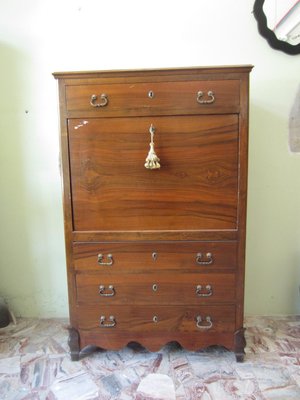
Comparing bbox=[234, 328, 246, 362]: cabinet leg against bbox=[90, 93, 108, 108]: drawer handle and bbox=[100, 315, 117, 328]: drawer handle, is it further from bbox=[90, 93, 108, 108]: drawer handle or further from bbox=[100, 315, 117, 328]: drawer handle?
bbox=[90, 93, 108, 108]: drawer handle

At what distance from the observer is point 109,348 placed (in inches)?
57.7

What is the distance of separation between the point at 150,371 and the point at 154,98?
1.34 meters

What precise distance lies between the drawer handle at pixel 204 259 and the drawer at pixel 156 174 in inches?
5.1

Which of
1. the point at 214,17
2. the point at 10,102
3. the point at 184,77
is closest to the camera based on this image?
the point at 184,77

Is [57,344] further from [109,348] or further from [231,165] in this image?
[231,165]

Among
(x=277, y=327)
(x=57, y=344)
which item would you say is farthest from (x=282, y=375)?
(x=57, y=344)

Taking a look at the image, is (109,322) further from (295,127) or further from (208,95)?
(295,127)

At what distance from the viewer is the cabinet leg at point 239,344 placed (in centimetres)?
141

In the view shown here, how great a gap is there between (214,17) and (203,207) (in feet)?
3.65

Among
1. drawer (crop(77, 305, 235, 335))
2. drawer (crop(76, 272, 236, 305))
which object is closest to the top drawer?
drawer (crop(76, 272, 236, 305))

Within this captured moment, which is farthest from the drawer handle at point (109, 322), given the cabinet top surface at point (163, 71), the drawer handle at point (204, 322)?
the cabinet top surface at point (163, 71)

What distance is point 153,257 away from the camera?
137cm

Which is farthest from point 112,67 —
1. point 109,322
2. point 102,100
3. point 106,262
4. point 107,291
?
point 109,322

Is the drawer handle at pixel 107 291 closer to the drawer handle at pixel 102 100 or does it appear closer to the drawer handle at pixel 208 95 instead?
the drawer handle at pixel 102 100
